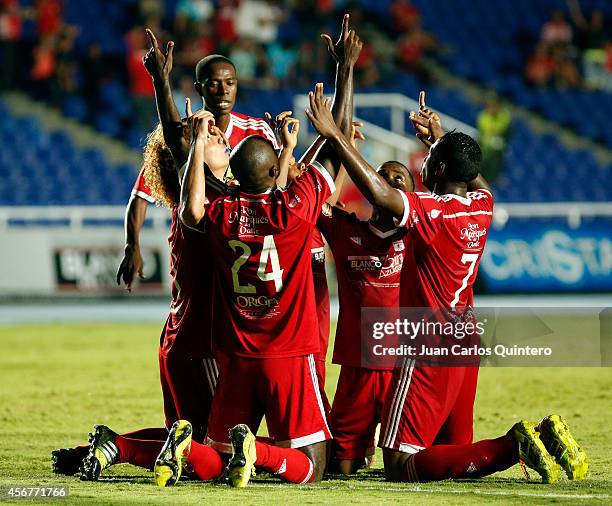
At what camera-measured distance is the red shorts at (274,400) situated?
6430 mm

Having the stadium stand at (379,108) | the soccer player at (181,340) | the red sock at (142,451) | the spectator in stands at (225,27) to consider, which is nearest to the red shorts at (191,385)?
the soccer player at (181,340)

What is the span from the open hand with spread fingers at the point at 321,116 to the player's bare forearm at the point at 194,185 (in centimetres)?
63

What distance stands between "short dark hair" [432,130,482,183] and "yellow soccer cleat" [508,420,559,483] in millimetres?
1446

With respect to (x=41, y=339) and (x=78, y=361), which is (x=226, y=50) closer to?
(x=41, y=339)

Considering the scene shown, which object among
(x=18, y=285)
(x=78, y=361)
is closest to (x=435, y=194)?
(x=78, y=361)

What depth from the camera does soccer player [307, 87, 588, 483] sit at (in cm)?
636

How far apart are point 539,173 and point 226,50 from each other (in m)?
6.76

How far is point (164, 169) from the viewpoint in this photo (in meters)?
7.19

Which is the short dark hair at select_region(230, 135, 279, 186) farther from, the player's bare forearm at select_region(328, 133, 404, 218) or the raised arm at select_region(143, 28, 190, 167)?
the raised arm at select_region(143, 28, 190, 167)

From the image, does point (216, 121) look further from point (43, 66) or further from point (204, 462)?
point (43, 66)

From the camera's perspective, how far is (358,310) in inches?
284

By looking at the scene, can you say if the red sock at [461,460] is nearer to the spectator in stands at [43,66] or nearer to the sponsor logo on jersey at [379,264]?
the sponsor logo on jersey at [379,264]

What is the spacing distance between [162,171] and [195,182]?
3.10ft

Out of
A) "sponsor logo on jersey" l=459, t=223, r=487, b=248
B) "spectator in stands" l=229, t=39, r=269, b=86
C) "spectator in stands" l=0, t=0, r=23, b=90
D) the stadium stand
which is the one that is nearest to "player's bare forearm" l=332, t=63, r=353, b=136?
"sponsor logo on jersey" l=459, t=223, r=487, b=248
